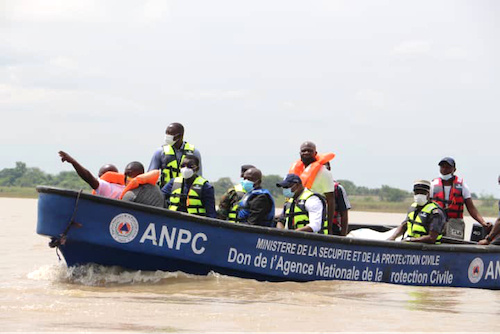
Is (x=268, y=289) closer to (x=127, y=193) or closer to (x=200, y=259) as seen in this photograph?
(x=200, y=259)

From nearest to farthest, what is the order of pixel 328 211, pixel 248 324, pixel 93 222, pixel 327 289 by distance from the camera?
pixel 248 324
pixel 93 222
pixel 327 289
pixel 328 211

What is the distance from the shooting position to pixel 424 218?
10383mm

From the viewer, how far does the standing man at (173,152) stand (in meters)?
10.4

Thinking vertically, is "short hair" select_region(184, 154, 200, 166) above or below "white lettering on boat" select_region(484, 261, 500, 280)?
above

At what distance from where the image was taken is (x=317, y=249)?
970 centimetres

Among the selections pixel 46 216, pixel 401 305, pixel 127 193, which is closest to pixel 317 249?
pixel 401 305

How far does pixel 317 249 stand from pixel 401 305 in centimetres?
130

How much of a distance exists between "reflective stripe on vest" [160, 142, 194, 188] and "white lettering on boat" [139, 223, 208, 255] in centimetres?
158

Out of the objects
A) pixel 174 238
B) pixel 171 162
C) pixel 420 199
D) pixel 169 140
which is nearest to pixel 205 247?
pixel 174 238

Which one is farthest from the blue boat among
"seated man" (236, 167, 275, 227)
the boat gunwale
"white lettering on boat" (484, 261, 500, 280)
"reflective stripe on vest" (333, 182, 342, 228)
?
"white lettering on boat" (484, 261, 500, 280)

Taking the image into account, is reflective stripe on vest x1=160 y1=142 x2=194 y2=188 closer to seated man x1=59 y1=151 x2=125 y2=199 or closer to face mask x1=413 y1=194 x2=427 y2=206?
seated man x1=59 y1=151 x2=125 y2=199

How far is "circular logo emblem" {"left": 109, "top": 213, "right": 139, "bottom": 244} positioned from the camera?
8.73 meters

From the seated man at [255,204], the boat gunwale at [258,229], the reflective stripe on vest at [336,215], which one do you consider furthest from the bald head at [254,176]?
the reflective stripe on vest at [336,215]

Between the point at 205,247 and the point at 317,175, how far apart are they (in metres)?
1.84
